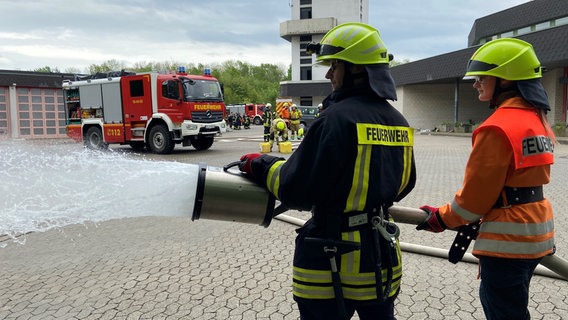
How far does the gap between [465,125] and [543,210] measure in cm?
2987

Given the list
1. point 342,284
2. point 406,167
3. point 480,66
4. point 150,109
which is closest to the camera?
point 342,284

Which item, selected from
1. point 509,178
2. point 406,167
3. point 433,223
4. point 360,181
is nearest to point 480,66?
point 509,178

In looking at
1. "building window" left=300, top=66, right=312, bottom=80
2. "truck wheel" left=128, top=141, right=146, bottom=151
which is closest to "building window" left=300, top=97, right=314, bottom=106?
"building window" left=300, top=66, right=312, bottom=80

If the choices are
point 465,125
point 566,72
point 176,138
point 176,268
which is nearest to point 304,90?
point 465,125

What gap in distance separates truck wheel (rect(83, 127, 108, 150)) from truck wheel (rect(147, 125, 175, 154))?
7.94 ft

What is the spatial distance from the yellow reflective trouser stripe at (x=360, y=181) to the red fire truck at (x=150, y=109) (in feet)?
44.3

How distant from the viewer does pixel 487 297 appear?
81.3 inches

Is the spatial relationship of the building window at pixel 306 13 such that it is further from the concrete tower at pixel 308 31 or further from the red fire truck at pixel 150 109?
the red fire truck at pixel 150 109

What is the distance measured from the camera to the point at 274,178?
6.20 ft

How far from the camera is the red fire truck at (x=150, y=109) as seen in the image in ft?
48.6

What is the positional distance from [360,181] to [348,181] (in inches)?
1.9

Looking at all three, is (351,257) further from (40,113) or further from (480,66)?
(40,113)

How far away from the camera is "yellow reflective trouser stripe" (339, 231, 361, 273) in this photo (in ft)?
5.87

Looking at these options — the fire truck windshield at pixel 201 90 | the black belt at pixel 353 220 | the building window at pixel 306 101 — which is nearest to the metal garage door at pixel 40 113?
the fire truck windshield at pixel 201 90
